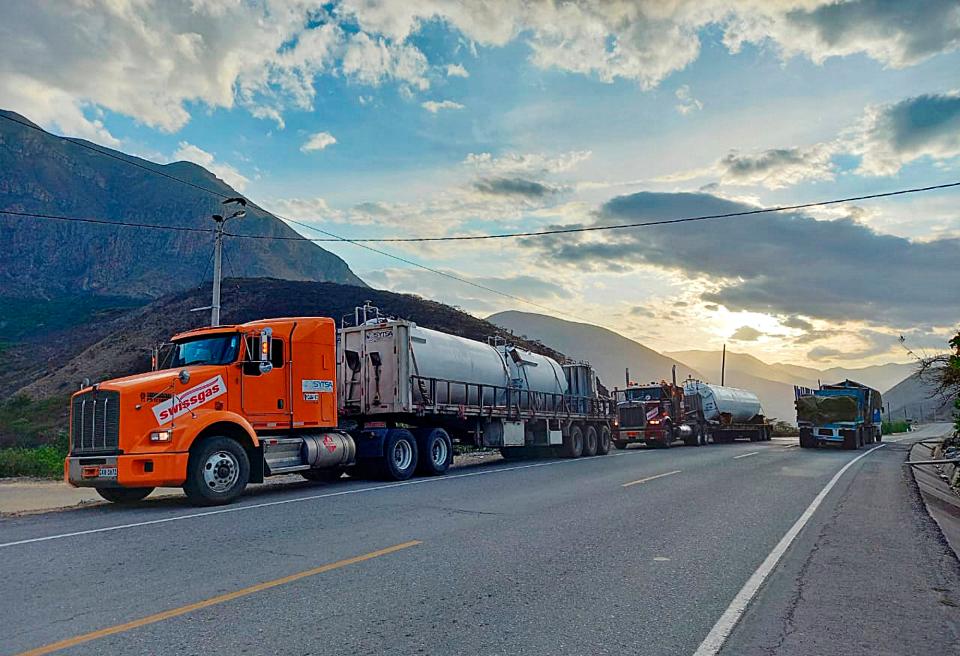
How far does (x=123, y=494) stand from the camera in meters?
12.2

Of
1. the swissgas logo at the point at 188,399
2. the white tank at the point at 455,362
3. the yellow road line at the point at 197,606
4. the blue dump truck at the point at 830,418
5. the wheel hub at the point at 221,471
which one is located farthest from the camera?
the blue dump truck at the point at 830,418

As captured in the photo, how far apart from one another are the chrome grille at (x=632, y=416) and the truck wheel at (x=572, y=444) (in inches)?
322

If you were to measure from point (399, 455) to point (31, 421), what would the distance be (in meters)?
31.7

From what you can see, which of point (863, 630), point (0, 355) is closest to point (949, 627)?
point (863, 630)

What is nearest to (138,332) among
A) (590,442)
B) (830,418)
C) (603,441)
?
(603,441)

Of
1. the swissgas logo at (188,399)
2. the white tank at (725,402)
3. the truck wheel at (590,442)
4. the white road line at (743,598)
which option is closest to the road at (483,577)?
the white road line at (743,598)

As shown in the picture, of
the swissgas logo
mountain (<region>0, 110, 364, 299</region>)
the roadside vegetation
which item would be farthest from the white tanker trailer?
mountain (<region>0, 110, 364, 299</region>)

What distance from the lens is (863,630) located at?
201 inches

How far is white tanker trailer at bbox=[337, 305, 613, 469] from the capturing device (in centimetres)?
1655

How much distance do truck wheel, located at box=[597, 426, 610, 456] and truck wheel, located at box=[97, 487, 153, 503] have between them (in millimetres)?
17017

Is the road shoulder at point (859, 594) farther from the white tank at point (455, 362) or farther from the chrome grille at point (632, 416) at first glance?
the chrome grille at point (632, 416)

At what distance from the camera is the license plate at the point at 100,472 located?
35.3 feet

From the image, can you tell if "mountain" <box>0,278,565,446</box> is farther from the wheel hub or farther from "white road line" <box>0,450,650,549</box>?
the wheel hub

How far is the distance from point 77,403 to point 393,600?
821 centimetres
